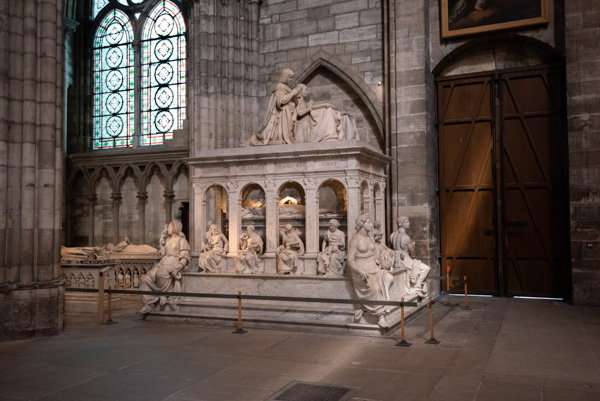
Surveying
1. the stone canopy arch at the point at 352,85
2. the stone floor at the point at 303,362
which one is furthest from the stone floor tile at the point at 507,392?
the stone canopy arch at the point at 352,85

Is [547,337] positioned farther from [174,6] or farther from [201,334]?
[174,6]

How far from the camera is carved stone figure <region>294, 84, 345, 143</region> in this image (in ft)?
34.1

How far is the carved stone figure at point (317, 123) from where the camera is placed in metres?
10.4

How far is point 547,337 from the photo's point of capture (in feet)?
26.0

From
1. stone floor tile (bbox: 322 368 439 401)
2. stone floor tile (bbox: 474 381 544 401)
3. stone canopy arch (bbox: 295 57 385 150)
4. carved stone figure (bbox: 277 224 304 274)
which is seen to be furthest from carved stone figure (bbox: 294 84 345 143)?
stone floor tile (bbox: 474 381 544 401)

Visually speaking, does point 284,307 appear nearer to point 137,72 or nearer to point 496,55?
point 496,55

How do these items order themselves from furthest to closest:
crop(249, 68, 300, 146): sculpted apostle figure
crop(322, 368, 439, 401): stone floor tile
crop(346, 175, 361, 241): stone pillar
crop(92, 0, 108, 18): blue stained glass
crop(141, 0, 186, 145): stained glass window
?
crop(92, 0, 108, 18): blue stained glass → crop(141, 0, 186, 145): stained glass window → crop(249, 68, 300, 146): sculpted apostle figure → crop(346, 175, 361, 241): stone pillar → crop(322, 368, 439, 401): stone floor tile

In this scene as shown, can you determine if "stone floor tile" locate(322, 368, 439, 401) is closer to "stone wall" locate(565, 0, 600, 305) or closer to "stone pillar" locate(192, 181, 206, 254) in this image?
"stone pillar" locate(192, 181, 206, 254)

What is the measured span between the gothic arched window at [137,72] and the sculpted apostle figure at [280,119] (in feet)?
22.5

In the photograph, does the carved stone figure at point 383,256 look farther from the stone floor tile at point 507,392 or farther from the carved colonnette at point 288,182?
the stone floor tile at point 507,392

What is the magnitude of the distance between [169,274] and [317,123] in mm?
3809

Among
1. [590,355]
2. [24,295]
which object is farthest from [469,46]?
[24,295]

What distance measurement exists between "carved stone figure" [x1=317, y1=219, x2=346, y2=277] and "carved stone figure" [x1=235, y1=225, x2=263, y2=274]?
3.93ft

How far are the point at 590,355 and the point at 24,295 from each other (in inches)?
296
